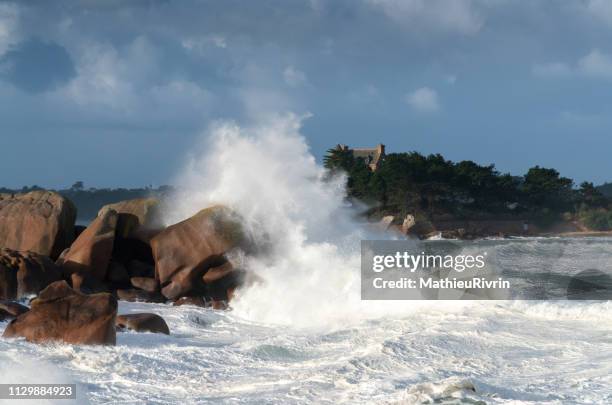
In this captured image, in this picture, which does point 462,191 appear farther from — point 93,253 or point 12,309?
point 12,309

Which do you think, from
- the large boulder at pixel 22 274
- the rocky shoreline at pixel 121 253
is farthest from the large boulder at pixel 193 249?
the large boulder at pixel 22 274

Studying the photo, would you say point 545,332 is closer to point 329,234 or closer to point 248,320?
point 248,320

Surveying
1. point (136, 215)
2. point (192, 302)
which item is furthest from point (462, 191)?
point (192, 302)

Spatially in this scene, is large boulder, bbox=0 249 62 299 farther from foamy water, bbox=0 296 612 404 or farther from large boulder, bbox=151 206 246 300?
foamy water, bbox=0 296 612 404

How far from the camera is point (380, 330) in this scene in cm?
1127

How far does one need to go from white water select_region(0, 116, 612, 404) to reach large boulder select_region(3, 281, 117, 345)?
25 centimetres

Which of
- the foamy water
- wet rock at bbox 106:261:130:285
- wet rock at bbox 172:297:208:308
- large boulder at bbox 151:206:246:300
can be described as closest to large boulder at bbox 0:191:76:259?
wet rock at bbox 106:261:130:285

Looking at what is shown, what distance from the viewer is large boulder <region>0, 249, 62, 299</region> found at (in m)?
14.2

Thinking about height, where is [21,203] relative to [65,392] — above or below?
above

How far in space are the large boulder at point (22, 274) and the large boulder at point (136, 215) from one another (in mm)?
2195

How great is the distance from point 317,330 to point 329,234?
196 inches

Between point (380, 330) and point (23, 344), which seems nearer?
point (23, 344)

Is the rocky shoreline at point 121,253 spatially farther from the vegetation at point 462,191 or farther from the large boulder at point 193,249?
the vegetation at point 462,191

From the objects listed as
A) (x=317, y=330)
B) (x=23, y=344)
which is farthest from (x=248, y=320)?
(x=23, y=344)
